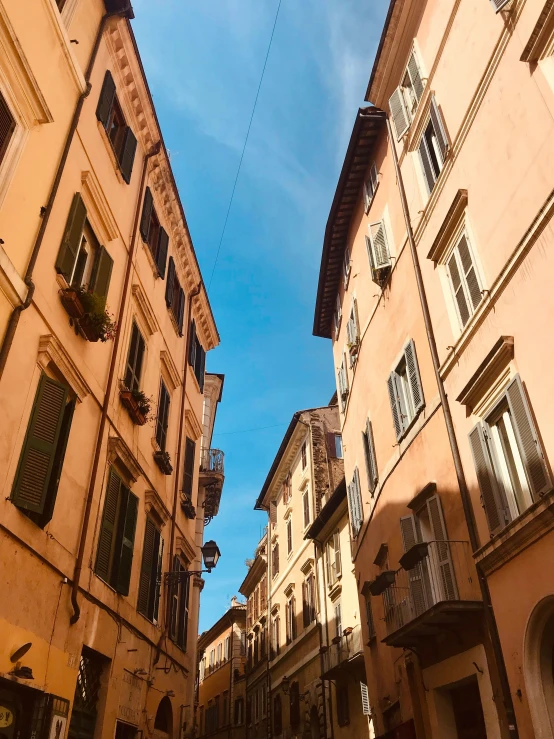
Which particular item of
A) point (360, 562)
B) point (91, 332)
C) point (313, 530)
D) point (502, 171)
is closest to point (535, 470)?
point (502, 171)

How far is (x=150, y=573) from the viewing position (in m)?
12.8

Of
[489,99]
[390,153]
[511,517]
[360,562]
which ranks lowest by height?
[511,517]

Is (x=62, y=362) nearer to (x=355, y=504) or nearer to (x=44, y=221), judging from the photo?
(x=44, y=221)

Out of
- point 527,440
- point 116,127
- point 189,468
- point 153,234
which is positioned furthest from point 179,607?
point 116,127

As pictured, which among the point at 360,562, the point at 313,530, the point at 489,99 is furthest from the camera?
the point at 313,530

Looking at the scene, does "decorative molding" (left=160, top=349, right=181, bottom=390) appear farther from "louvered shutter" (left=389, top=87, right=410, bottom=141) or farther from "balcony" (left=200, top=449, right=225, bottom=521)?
"louvered shutter" (left=389, top=87, right=410, bottom=141)

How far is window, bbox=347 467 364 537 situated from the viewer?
54.4 feet

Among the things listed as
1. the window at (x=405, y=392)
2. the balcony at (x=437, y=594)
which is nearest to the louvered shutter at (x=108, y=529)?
the balcony at (x=437, y=594)

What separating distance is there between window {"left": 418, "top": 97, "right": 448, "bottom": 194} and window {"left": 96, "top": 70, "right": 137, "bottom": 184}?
613cm

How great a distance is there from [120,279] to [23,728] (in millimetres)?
7633

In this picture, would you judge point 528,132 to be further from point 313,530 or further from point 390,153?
point 313,530

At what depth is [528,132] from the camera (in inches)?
352

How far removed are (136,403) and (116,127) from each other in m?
5.96

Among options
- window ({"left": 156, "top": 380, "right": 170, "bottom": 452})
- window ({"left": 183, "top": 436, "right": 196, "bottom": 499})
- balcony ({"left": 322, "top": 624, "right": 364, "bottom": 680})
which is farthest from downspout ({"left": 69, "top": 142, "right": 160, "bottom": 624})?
balcony ({"left": 322, "top": 624, "right": 364, "bottom": 680})
